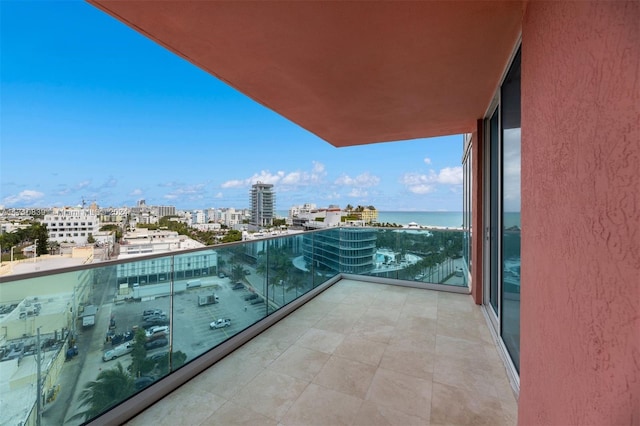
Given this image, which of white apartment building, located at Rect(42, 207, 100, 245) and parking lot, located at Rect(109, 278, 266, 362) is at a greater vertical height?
white apartment building, located at Rect(42, 207, 100, 245)

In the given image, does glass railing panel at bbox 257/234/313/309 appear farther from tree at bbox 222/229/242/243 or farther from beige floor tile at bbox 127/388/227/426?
beige floor tile at bbox 127/388/227/426

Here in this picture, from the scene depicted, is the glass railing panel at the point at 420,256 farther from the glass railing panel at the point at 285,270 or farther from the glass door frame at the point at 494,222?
the glass railing panel at the point at 285,270

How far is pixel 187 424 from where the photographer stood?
5.53 feet

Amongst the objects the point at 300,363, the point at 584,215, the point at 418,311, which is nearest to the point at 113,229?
the point at 300,363

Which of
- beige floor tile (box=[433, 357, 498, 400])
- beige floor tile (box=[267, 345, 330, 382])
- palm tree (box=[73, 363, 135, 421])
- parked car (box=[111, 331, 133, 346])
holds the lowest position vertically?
beige floor tile (box=[267, 345, 330, 382])

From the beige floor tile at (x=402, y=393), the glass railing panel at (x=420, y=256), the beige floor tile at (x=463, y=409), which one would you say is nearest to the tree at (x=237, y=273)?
the beige floor tile at (x=402, y=393)

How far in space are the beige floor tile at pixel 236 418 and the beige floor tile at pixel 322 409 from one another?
15cm

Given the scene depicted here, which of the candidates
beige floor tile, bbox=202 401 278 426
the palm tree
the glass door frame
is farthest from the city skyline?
the palm tree

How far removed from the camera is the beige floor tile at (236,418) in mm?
1691

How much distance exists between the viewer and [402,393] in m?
1.96

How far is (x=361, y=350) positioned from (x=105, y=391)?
207 cm

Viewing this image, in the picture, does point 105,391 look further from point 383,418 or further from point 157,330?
point 383,418

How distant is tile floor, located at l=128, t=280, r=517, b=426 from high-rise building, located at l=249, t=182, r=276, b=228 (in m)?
11.7

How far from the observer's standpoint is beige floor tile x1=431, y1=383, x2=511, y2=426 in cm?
169
